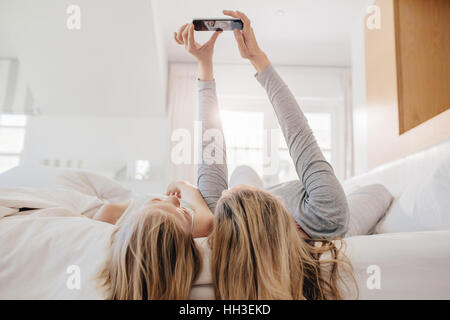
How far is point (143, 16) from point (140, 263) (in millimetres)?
2060

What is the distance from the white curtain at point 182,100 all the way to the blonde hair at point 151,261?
291 cm

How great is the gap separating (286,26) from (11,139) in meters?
2.72

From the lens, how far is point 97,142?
3.11 m

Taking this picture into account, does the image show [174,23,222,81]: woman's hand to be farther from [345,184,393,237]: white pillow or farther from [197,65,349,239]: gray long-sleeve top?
[345,184,393,237]: white pillow

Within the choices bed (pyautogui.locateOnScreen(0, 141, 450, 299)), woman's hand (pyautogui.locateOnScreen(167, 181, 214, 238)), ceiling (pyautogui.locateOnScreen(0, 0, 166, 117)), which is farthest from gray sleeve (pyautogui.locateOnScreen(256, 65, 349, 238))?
ceiling (pyautogui.locateOnScreen(0, 0, 166, 117))

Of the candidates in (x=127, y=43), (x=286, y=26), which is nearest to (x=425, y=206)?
(x=127, y=43)

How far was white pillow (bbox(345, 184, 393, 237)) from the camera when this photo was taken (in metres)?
1.12

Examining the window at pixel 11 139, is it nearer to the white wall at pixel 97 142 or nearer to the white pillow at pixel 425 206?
the white wall at pixel 97 142

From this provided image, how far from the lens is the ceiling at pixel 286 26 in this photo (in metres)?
2.85

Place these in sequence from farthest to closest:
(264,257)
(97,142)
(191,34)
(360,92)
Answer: (97,142) → (360,92) → (191,34) → (264,257)

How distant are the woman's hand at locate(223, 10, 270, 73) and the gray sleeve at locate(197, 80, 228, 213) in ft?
0.70

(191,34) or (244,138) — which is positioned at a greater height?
(244,138)

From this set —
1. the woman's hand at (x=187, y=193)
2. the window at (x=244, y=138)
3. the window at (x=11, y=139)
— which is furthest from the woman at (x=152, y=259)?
the window at (x=244, y=138)

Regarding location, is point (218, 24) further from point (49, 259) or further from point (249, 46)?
point (49, 259)
